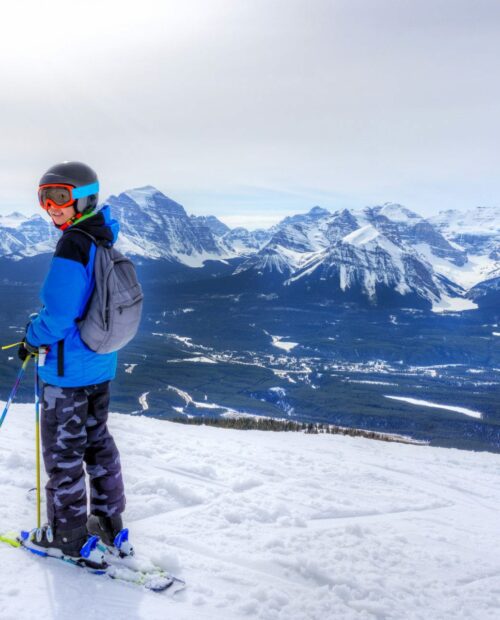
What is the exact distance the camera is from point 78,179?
4.81 meters

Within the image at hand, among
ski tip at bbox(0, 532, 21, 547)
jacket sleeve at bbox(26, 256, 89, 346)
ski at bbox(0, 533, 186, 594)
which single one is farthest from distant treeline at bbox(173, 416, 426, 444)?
jacket sleeve at bbox(26, 256, 89, 346)

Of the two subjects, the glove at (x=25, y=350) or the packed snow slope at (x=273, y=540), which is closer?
the packed snow slope at (x=273, y=540)

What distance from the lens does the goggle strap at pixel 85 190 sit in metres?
4.81

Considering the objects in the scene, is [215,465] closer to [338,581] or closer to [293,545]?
[293,545]

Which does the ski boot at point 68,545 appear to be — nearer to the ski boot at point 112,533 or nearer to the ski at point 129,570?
the ski at point 129,570

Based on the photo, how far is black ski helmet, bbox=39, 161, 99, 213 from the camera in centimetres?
476

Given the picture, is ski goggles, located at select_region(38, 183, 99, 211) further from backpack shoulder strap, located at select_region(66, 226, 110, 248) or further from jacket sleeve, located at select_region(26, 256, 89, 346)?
jacket sleeve, located at select_region(26, 256, 89, 346)

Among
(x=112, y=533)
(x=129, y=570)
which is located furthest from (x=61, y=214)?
(x=129, y=570)

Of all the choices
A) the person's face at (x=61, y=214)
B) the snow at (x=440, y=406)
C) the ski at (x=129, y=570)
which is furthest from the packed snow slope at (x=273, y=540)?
the snow at (x=440, y=406)

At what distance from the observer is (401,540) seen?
21.4ft

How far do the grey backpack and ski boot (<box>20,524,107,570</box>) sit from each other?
184 centimetres

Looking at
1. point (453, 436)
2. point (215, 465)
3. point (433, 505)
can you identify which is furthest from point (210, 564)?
point (453, 436)

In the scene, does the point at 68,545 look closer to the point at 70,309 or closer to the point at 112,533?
the point at 112,533

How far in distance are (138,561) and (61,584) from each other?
0.77 meters
